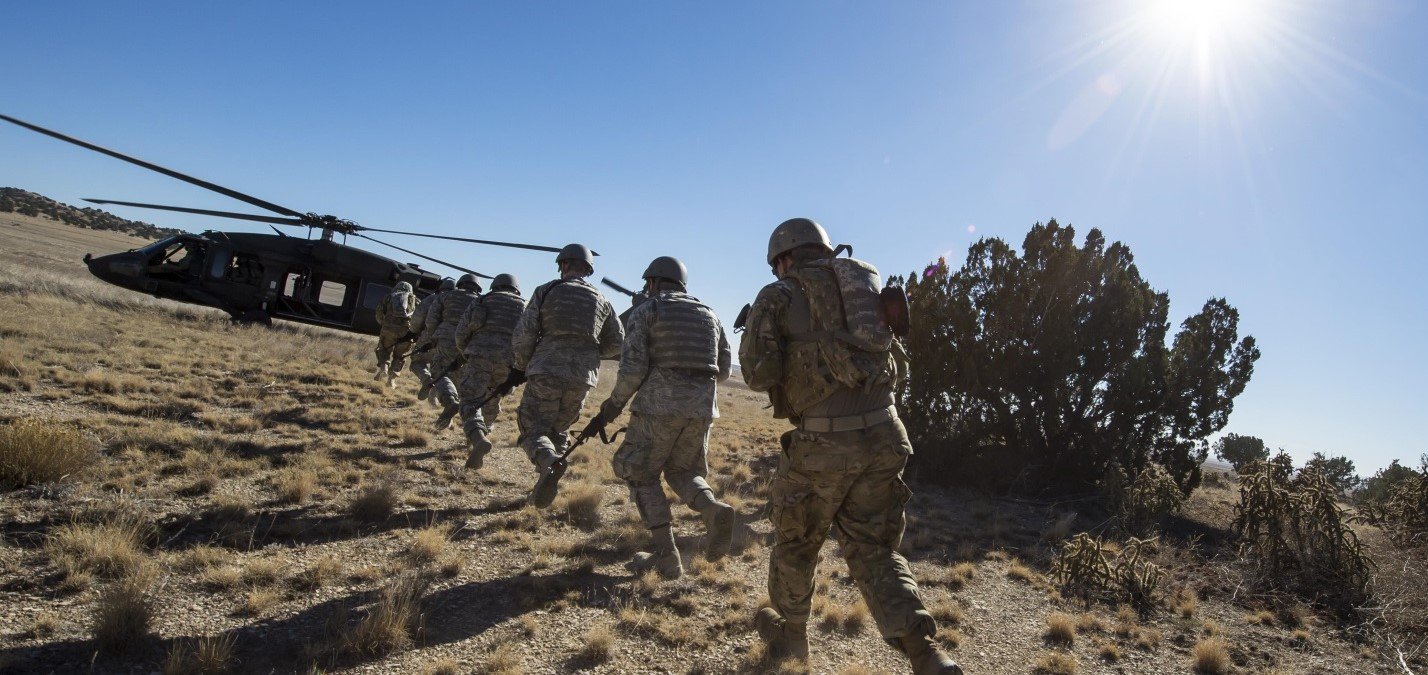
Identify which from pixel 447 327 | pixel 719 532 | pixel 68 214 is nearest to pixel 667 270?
pixel 719 532

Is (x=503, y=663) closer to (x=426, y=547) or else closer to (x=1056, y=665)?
(x=426, y=547)

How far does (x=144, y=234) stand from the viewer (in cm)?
5750

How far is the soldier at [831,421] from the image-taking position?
3.29 metres

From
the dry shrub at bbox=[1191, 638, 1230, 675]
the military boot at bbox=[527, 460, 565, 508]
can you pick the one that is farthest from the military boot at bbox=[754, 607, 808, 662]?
the dry shrub at bbox=[1191, 638, 1230, 675]

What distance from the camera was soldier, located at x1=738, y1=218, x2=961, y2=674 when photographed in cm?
329

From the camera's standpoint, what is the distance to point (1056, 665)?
4.25 m

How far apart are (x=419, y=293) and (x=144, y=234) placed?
57453 millimetres

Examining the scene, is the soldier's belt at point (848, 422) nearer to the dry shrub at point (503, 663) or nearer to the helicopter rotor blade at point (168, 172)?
the dry shrub at point (503, 663)

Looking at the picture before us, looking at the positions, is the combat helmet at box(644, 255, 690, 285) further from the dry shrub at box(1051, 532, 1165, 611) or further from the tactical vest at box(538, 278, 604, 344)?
the dry shrub at box(1051, 532, 1165, 611)

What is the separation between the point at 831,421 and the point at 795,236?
1105 mm

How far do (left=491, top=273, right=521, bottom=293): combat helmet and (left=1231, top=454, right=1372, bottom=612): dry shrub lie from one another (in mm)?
8854

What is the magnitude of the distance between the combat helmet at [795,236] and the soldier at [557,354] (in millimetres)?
2905

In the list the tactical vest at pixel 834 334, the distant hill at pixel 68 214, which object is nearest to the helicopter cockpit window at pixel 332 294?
the tactical vest at pixel 834 334

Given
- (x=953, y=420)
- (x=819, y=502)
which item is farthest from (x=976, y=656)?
(x=953, y=420)
